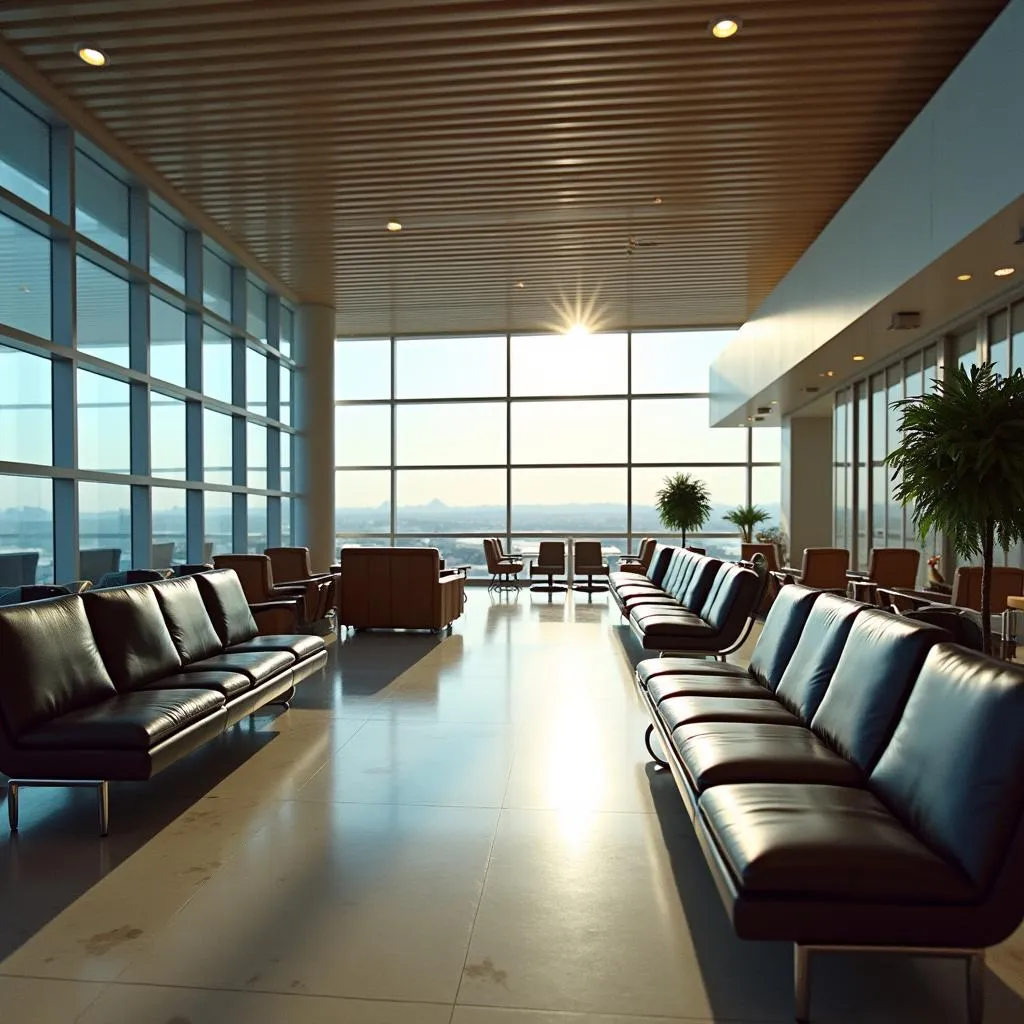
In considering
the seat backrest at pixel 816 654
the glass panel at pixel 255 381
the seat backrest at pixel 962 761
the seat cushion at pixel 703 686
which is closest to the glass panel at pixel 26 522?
the glass panel at pixel 255 381

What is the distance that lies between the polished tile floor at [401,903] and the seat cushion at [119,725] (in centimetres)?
35

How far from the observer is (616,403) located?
48.8 ft

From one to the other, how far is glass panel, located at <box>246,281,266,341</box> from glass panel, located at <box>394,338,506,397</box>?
3787 mm

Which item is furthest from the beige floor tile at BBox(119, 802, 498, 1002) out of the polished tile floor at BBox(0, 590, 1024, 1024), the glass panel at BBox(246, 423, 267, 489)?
the glass panel at BBox(246, 423, 267, 489)

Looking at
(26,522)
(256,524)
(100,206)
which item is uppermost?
(100,206)

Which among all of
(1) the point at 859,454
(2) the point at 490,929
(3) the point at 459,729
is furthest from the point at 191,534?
(1) the point at 859,454

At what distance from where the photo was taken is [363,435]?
15.4 m

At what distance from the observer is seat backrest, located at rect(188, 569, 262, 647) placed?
5.09 metres

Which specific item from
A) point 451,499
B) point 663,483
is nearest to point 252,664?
point 451,499

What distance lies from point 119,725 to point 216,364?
7.91m

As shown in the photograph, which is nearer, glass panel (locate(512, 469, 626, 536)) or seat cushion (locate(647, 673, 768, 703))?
seat cushion (locate(647, 673, 768, 703))

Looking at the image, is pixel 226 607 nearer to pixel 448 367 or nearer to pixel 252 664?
pixel 252 664

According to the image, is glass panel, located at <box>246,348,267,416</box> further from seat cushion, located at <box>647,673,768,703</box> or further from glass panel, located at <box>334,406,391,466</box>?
seat cushion, located at <box>647,673,768,703</box>

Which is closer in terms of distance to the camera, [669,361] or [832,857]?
[832,857]
